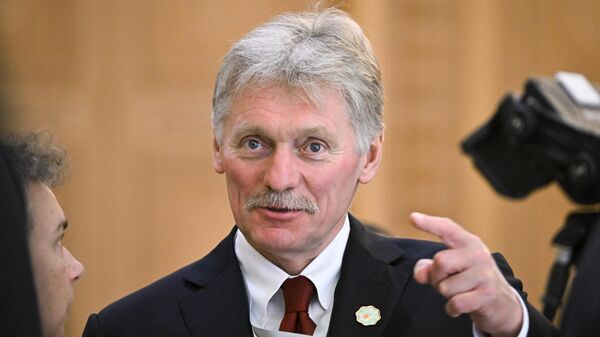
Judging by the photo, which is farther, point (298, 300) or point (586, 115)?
point (298, 300)

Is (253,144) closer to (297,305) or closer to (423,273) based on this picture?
(297,305)

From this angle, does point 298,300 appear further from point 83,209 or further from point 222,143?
point 83,209

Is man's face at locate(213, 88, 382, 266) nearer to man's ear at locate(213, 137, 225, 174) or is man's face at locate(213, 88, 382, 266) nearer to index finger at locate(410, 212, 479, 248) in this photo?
man's ear at locate(213, 137, 225, 174)

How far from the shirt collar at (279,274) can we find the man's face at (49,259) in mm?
524

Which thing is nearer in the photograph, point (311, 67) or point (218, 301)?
point (311, 67)

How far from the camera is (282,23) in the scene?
3.61m

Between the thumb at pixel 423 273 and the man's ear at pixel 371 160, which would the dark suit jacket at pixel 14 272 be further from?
the man's ear at pixel 371 160

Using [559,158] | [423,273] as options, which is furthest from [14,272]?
[423,273]

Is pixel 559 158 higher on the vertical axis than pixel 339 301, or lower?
higher

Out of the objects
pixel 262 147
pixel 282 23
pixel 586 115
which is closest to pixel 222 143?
pixel 262 147

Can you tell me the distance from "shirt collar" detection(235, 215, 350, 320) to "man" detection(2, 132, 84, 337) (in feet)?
1.69

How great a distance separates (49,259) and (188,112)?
3.93 m

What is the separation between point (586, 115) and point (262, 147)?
1343 mm

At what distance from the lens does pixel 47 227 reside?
136 inches
